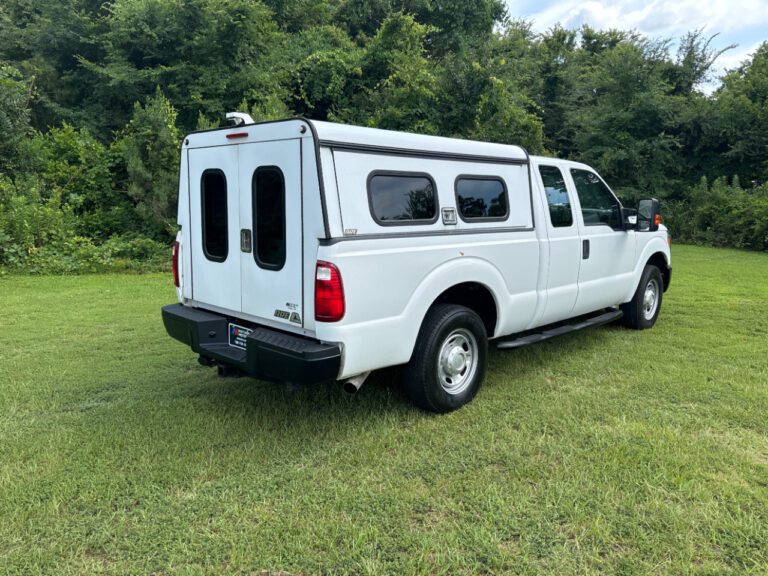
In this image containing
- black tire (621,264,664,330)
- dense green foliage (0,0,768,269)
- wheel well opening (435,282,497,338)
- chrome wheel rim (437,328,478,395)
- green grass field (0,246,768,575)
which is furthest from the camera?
dense green foliage (0,0,768,269)

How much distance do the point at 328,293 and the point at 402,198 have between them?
94 centimetres

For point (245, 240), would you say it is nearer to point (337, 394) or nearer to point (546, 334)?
point (337, 394)

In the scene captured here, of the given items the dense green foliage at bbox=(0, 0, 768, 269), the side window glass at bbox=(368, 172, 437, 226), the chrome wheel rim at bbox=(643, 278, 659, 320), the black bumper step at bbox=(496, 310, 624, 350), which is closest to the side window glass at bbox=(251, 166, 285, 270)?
the side window glass at bbox=(368, 172, 437, 226)

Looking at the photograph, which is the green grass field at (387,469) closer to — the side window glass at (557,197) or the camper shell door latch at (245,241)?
the camper shell door latch at (245,241)

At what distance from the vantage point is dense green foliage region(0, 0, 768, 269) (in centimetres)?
1390

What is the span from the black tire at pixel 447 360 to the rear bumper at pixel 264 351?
0.77 meters

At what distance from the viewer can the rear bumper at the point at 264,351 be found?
336 cm

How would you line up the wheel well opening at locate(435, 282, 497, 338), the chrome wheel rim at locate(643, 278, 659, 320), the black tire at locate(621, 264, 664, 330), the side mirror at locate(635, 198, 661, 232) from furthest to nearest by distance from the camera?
1. the chrome wheel rim at locate(643, 278, 659, 320)
2. the black tire at locate(621, 264, 664, 330)
3. the side mirror at locate(635, 198, 661, 232)
4. the wheel well opening at locate(435, 282, 497, 338)

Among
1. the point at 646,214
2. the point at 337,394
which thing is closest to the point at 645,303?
the point at 646,214

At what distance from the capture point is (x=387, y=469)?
3377 mm

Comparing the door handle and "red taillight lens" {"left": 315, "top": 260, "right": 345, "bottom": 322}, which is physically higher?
the door handle

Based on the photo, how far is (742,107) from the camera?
18.6 m

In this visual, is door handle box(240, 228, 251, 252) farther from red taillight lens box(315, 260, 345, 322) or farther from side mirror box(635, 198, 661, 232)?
side mirror box(635, 198, 661, 232)

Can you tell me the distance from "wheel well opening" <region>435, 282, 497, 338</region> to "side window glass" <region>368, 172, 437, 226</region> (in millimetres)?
651
